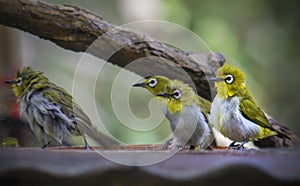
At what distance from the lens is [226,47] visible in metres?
5.77

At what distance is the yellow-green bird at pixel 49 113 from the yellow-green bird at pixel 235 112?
0.50 meters

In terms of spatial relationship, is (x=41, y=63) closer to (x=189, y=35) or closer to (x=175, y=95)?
(x=189, y=35)

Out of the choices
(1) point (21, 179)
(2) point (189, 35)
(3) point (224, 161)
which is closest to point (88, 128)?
(1) point (21, 179)

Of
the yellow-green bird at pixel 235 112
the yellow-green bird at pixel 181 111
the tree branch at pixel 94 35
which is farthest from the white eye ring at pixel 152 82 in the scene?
the tree branch at pixel 94 35

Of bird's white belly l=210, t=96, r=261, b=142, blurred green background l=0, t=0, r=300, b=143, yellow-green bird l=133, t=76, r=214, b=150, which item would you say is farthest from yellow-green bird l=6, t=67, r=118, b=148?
blurred green background l=0, t=0, r=300, b=143

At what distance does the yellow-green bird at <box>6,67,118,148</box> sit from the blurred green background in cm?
296

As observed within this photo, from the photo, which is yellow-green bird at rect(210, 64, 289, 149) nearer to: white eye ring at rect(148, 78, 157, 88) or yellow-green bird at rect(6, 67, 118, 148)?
white eye ring at rect(148, 78, 157, 88)

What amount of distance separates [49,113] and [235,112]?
81 centimetres

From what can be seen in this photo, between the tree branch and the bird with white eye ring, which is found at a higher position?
the tree branch

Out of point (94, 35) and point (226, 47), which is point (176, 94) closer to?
point (94, 35)

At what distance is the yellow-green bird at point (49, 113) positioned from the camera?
8.31 feet

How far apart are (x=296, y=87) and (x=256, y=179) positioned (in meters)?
5.00

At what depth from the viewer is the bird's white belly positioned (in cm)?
252

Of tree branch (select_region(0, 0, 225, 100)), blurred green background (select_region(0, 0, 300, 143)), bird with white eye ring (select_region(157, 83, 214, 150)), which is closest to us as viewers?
bird with white eye ring (select_region(157, 83, 214, 150))
